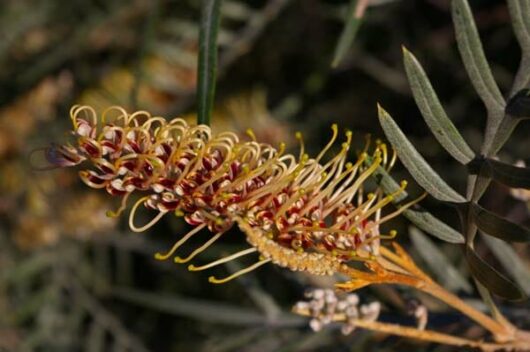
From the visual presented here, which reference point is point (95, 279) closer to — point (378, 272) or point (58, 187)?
point (58, 187)

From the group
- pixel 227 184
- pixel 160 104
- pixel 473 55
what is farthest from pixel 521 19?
pixel 160 104

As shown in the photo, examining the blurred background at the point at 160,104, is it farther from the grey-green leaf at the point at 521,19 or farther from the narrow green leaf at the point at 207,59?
the grey-green leaf at the point at 521,19

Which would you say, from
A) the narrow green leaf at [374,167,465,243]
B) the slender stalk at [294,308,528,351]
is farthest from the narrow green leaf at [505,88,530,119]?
the slender stalk at [294,308,528,351]

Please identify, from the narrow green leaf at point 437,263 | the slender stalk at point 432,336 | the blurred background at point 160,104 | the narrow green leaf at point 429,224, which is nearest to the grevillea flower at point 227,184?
the narrow green leaf at point 429,224

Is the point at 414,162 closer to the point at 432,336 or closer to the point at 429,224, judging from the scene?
the point at 429,224

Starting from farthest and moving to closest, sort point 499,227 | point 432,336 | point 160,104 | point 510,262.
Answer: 1. point 160,104
2. point 510,262
3. point 432,336
4. point 499,227

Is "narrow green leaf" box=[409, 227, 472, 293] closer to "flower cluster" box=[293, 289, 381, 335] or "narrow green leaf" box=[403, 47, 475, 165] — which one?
"flower cluster" box=[293, 289, 381, 335]
